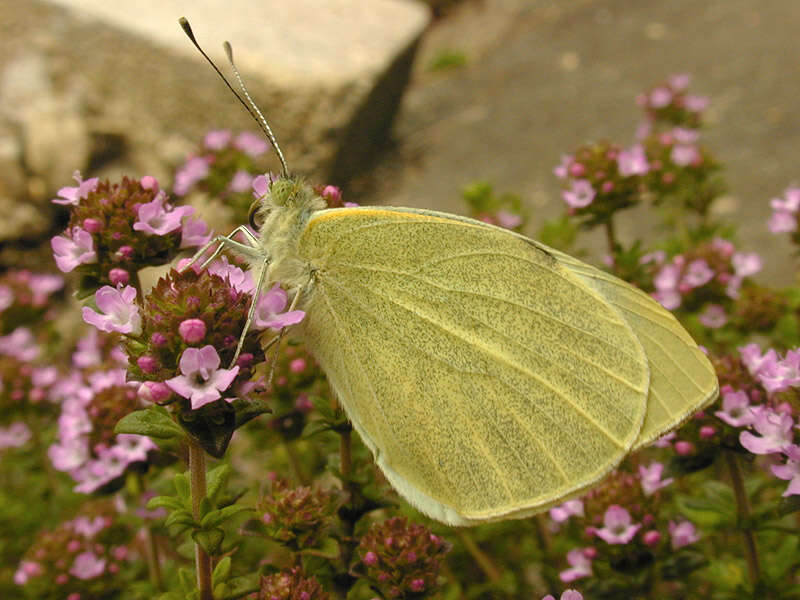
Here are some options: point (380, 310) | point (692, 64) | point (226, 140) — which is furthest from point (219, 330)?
point (692, 64)

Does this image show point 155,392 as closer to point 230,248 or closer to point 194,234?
point 230,248

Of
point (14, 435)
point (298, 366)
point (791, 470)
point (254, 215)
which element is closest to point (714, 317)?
point (791, 470)

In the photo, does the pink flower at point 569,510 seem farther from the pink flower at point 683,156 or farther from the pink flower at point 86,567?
the pink flower at point 683,156


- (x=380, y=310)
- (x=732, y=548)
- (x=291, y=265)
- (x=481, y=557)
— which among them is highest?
(x=291, y=265)

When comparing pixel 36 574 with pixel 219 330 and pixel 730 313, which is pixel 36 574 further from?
pixel 730 313

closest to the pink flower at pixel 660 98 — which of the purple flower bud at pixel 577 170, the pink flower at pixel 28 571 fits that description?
the purple flower bud at pixel 577 170

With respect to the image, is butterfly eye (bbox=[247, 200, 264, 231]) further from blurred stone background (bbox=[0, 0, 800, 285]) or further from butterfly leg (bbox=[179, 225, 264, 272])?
blurred stone background (bbox=[0, 0, 800, 285])
